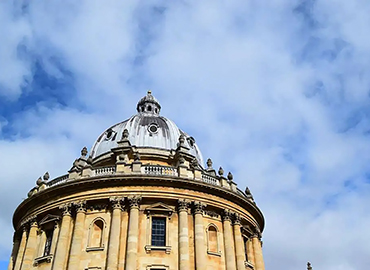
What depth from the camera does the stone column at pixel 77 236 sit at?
88.1 ft

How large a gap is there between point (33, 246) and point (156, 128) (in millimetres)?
16182

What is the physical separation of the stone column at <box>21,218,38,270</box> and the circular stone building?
7 centimetres

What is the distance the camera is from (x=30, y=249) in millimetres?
30109

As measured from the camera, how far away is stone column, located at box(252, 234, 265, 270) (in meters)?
32.8

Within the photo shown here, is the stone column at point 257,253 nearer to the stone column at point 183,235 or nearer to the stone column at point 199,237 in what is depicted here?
the stone column at point 199,237

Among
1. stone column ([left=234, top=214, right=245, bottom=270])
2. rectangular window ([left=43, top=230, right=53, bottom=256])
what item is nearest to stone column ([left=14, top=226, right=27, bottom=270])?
rectangular window ([left=43, top=230, right=53, bottom=256])

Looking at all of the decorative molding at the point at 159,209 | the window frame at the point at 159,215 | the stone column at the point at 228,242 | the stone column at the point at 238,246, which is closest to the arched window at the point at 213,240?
the stone column at the point at 228,242

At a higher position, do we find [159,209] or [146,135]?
[146,135]

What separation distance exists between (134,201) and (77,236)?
15.0 ft

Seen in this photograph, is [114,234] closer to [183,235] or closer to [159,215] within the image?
[159,215]

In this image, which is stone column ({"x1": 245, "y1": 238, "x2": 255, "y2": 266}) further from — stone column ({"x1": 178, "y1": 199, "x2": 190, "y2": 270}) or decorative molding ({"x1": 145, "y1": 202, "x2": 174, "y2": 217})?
decorative molding ({"x1": 145, "y1": 202, "x2": 174, "y2": 217})

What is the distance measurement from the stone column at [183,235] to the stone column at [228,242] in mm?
3419

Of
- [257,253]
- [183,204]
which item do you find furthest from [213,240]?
[257,253]

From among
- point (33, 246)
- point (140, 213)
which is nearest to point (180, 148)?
point (140, 213)
